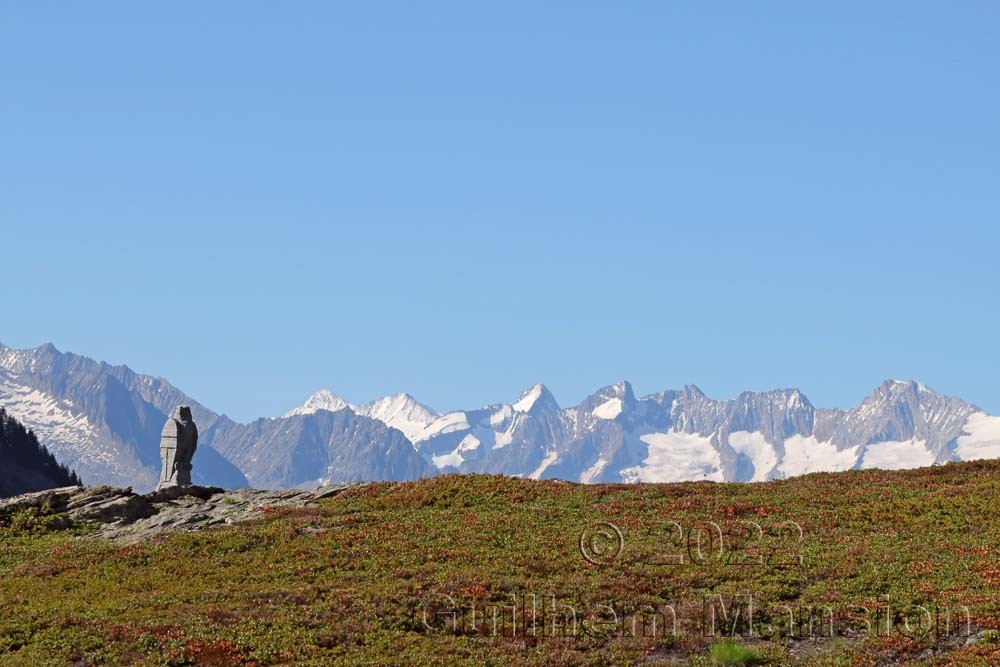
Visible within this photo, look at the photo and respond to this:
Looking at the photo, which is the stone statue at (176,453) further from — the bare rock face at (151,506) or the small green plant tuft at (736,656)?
the small green plant tuft at (736,656)

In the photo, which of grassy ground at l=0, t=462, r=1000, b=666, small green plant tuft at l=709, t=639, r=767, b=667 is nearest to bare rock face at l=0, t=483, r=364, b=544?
grassy ground at l=0, t=462, r=1000, b=666

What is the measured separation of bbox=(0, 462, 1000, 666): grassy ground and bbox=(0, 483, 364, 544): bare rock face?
61.9 inches

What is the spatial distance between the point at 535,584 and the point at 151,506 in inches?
934

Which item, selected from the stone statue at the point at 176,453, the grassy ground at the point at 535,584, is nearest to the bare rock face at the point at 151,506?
the grassy ground at the point at 535,584

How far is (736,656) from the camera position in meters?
32.2

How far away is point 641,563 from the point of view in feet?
134

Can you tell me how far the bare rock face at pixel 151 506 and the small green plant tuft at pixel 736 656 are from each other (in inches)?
974

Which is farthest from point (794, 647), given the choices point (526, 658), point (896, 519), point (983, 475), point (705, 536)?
point (983, 475)

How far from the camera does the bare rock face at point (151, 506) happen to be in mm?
51500

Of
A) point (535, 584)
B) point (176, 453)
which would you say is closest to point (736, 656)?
point (535, 584)

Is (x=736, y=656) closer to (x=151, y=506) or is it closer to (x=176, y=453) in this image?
(x=151, y=506)

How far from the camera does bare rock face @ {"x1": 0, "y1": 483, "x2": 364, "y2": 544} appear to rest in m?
51.5

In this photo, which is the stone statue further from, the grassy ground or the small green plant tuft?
the small green plant tuft

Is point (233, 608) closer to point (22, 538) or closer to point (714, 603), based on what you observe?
point (714, 603)
